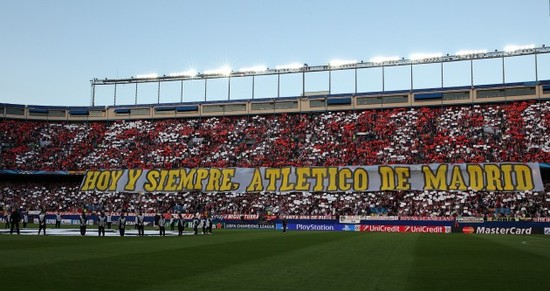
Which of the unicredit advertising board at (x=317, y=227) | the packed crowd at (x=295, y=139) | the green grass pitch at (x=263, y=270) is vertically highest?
the packed crowd at (x=295, y=139)

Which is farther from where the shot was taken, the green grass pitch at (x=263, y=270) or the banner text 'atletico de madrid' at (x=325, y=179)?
the banner text 'atletico de madrid' at (x=325, y=179)

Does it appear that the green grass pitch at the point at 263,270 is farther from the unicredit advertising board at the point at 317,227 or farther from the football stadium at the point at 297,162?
the unicredit advertising board at the point at 317,227

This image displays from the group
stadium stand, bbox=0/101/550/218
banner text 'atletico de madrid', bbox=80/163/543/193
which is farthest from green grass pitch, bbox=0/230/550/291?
banner text 'atletico de madrid', bbox=80/163/543/193

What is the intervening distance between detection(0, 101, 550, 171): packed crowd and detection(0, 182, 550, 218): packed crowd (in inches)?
169

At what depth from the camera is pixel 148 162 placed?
224ft

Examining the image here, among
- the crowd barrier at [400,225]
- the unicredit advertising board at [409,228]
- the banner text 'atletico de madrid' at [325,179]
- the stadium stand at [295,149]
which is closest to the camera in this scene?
the crowd barrier at [400,225]

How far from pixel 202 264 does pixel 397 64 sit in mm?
58114

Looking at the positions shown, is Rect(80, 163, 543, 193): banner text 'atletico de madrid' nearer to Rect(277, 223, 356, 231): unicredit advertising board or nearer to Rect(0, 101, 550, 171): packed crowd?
Rect(0, 101, 550, 171): packed crowd

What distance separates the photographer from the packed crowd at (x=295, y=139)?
Result: 193ft

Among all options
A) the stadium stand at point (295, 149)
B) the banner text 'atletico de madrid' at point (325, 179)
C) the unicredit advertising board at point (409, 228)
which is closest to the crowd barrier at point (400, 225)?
the unicredit advertising board at point (409, 228)

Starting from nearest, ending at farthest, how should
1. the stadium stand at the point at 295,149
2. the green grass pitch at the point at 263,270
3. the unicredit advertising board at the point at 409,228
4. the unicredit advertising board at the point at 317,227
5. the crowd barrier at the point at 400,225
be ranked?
the green grass pitch at the point at 263,270 < the crowd barrier at the point at 400,225 < the unicredit advertising board at the point at 409,228 < the unicredit advertising board at the point at 317,227 < the stadium stand at the point at 295,149

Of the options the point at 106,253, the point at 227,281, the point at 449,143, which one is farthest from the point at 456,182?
the point at 227,281

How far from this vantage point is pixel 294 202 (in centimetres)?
5831

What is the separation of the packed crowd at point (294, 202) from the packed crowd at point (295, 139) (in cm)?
431
